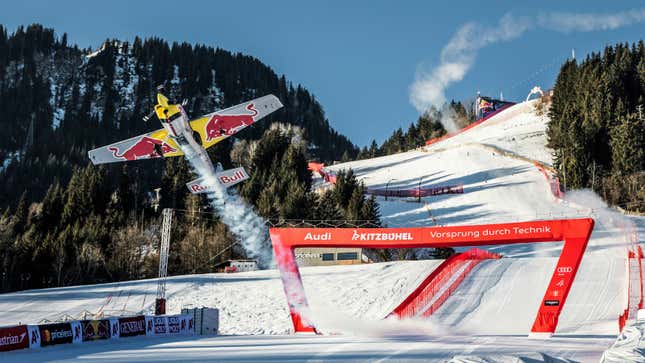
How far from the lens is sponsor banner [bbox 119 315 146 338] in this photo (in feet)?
65.8

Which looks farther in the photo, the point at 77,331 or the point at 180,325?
the point at 180,325

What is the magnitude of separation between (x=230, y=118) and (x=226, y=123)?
1.18 ft

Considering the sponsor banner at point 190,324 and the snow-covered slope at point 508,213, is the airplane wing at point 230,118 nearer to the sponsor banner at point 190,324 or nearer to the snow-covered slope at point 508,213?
the sponsor banner at point 190,324

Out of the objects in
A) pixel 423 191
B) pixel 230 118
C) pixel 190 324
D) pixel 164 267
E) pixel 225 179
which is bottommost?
pixel 190 324

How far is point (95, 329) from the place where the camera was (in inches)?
750

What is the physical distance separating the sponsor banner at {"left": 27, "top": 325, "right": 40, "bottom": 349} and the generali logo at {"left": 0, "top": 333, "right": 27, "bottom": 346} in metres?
0.25

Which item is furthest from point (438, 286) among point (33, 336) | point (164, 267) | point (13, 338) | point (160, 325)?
point (13, 338)

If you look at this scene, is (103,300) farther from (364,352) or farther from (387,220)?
(387,220)

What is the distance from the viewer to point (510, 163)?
71438 millimetres

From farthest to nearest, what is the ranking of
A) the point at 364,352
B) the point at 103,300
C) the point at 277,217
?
1. the point at 277,217
2. the point at 103,300
3. the point at 364,352

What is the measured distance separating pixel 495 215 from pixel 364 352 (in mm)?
39610

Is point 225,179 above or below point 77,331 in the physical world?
above

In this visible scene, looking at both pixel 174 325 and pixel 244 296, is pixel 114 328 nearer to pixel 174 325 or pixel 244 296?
pixel 174 325

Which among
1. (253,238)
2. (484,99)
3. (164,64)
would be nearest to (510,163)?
(253,238)
